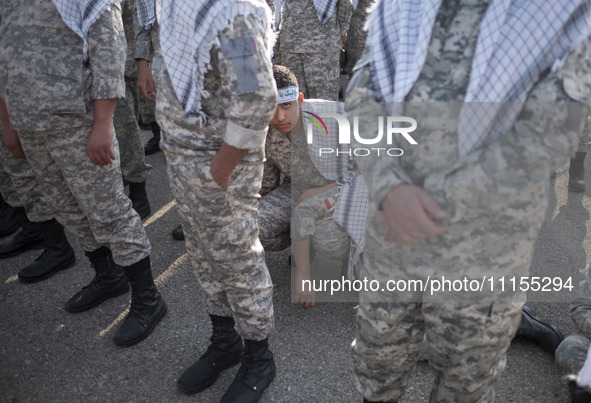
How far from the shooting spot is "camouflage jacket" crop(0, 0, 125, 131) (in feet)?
7.15

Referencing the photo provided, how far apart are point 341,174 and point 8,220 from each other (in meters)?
2.47

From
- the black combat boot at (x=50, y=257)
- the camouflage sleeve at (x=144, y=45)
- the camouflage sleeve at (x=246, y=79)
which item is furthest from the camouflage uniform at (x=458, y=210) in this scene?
the camouflage sleeve at (x=144, y=45)

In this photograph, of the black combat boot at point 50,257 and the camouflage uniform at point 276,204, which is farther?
the black combat boot at point 50,257

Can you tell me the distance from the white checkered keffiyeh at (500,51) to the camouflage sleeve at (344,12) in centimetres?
309

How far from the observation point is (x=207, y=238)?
189 centimetres

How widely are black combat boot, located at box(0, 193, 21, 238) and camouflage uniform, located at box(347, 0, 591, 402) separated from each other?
3.04 metres

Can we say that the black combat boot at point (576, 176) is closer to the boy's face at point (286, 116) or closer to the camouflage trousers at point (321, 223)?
the camouflage trousers at point (321, 223)

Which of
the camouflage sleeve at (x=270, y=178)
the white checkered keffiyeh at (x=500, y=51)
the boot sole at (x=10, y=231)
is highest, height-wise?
the white checkered keffiyeh at (x=500, y=51)

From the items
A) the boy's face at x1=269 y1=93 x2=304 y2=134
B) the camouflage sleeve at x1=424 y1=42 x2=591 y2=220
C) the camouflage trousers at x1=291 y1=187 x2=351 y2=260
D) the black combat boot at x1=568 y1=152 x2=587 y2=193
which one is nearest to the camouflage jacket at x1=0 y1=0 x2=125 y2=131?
the boy's face at x1=269 y1=93 x2=304 y2=134

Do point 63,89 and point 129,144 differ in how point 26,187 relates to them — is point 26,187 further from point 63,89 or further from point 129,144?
point 63,89

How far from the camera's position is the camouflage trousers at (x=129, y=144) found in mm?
3527

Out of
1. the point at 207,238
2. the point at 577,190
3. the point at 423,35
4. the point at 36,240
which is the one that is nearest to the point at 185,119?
the point at 207,238

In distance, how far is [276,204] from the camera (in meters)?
2.95

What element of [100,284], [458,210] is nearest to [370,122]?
[458,210]
